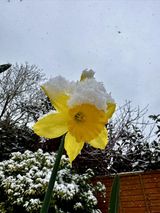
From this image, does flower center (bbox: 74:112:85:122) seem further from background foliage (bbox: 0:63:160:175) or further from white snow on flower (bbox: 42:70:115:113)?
background foliage (bbox: 0:63:160:175)

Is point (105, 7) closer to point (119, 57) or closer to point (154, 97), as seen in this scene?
point (119, 57)

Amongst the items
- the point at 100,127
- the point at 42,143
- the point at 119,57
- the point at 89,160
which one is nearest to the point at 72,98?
the point at 100,127

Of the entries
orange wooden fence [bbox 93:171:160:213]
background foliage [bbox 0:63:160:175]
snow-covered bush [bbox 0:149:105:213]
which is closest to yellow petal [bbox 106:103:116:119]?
snow-covered bush [bbox 0:149:105:213]

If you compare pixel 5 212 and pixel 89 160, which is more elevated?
pixel 89 160

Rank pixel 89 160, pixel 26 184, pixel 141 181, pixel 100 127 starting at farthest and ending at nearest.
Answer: pixel 89 160 < pixel 141 181 < pixel 26 184 < pixel 100 127

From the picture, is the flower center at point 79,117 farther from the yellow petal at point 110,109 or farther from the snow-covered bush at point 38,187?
the snow-covered bush at point 38,187

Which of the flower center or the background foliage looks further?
the background foliage

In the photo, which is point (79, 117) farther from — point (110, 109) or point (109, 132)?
point (109, 132)

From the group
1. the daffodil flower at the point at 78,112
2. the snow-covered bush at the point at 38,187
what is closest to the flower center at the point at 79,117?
the daffodil flower at the point at 78,112
